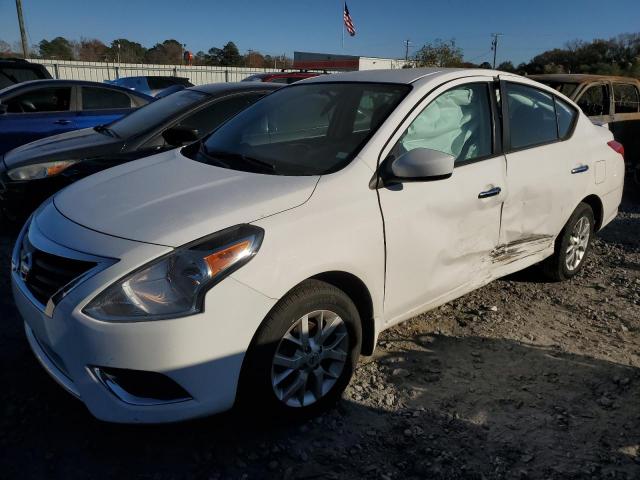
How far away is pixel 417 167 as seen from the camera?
2.68 meters

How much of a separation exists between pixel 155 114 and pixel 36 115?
2.43 m

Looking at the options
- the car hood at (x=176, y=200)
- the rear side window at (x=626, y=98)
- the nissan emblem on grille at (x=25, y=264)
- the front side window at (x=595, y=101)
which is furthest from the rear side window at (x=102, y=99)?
the rear side window at (x=626, y=98)

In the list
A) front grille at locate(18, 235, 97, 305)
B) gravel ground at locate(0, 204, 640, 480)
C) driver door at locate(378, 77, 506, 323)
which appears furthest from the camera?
driver door at locate(378, 77, 506, 323)

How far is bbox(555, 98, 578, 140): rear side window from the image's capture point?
158 inches

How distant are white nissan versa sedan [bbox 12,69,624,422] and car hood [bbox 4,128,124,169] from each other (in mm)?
1798

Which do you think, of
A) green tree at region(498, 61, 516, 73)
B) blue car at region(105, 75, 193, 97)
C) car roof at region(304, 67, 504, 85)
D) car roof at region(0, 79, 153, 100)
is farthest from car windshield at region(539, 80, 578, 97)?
green tree at region(498, 61, 516, 73)

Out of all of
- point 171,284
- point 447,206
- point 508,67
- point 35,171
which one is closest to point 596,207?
point 447,206

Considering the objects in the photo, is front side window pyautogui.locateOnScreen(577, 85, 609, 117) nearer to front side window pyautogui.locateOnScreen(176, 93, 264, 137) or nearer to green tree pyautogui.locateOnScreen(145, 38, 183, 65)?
front side window pyautogui.locateOnScreen(176, 93, 264, 137)

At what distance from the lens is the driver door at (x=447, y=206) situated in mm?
2816

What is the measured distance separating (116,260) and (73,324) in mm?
294

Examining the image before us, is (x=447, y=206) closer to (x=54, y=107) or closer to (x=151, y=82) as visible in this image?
(x=54, y=107)

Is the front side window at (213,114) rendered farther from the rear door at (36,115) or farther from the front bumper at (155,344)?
the front bumper at (155,344)

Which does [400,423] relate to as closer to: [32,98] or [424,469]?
[424,469]

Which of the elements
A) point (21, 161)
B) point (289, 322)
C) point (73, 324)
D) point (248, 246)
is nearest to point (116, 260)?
point (73, 324)
